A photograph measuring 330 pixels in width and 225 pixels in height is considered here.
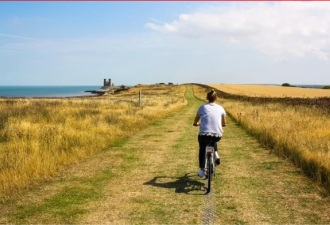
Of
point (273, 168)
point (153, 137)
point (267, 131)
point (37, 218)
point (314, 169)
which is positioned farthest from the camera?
point (153, 137)

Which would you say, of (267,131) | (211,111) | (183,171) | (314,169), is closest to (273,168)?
(314,169)

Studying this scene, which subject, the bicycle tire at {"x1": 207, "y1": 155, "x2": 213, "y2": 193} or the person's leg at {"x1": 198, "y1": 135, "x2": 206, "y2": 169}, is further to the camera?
the person's leg at {"x1": 198, "y1": 135, "x2": 206, "y2": 169}

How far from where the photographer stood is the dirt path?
18.8ft

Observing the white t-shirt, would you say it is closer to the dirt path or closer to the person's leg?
the person's leg

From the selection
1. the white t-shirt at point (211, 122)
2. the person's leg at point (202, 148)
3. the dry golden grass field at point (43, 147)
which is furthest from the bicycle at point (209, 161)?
the dry golden grass field at point (43, 147)

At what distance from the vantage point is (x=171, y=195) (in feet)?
22.9

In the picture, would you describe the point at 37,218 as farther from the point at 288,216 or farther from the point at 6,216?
the point at 288,216

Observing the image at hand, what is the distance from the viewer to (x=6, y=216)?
5.73 metres

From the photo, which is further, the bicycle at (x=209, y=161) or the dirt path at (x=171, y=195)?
the bicycle at (x=209, y=161)

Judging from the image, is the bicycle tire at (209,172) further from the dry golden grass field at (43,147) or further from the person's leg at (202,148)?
the dry golden grass field at (43,147)

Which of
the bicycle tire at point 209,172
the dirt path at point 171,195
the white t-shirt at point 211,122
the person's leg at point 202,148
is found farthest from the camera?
the person's leg at point 202,148

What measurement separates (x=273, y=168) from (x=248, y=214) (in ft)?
12.7

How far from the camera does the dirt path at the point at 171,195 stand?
5.72m

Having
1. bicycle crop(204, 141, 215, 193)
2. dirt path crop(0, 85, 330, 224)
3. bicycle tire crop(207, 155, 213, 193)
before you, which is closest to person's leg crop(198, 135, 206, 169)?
bicycle crop(204, 141, 215, 193)
